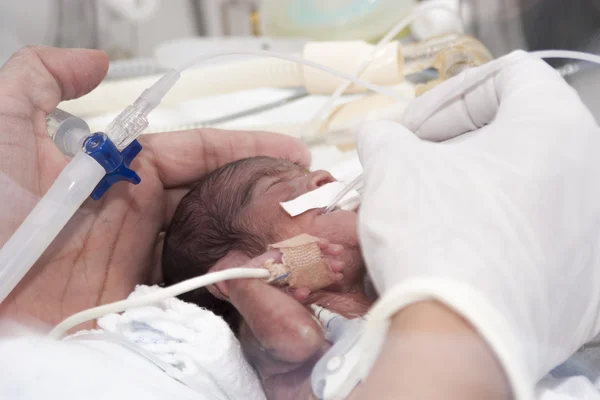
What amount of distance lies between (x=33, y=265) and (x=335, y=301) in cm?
38

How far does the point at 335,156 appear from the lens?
101 cm

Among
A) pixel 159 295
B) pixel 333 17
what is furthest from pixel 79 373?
pixel 333 17

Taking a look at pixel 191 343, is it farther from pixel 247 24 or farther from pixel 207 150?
pixel 247 24

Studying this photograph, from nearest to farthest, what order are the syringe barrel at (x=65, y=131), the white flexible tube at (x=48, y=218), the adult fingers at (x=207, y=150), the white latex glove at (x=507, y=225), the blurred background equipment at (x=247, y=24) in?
the white latex glove at (x=507, y=225) → the white flexible tube at (x=48, y=218) → the syringe barrel at (x=65, y=131) → the adult fingers at (x=207, y=150) → the blurred background equipment at (x=247, y=24)

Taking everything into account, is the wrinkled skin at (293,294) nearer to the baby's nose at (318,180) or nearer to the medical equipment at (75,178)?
the baby's nose at (318,180)

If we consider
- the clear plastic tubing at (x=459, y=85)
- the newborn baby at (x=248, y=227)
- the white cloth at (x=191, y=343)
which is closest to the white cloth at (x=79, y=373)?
the white cloth at (x=191, y=343)

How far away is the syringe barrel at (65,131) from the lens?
75 centimetres

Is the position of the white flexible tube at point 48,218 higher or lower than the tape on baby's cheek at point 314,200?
higher

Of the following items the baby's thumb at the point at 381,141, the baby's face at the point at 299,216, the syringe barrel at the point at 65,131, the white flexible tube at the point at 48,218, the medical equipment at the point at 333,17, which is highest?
the medical equipment at the point at 333,17

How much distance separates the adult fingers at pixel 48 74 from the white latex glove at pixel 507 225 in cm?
46

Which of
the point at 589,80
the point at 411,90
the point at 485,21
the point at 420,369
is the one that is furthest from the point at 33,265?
the point at 485,21

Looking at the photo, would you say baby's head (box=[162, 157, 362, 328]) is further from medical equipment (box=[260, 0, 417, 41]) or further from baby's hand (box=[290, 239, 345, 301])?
medical equipment (box=[260, 0, 417, 41])

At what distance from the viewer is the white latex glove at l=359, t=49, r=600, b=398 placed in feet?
1.37

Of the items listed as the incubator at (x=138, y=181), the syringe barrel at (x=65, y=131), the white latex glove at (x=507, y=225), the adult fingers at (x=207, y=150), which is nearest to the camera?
the white latex glove at (x=507, y=225)
